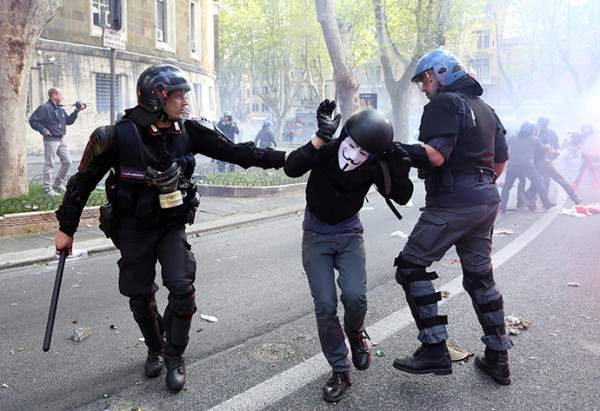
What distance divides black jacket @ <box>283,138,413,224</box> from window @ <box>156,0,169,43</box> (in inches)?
1043

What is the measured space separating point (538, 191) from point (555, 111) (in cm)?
4942

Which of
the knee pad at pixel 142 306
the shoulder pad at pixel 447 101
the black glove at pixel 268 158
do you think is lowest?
the knee pad at pixel 142 306

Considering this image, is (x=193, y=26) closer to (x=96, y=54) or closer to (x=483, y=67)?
(x=96, y=54)

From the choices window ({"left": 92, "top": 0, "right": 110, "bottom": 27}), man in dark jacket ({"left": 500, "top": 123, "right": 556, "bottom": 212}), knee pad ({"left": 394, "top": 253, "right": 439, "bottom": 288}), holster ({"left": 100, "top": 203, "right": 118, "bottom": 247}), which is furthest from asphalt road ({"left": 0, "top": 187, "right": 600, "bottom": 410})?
window ({"left": 92, "top": 0, "right": 110, "bottom": 27})

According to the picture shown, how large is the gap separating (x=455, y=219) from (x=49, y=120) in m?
9.24

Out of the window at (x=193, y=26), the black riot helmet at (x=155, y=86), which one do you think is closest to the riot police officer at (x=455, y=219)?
the black riot helmet at (x=155, y=86)

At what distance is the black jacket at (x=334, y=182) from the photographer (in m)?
3.24

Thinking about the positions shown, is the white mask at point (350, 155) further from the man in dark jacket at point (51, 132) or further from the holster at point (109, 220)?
the man in dark jacket at point (51, 132)

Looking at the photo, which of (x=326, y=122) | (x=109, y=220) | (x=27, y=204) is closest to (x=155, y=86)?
(x=109, y=220)

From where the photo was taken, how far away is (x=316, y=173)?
335cm

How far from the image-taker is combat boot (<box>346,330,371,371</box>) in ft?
11.0

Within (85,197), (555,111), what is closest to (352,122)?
(85,197)

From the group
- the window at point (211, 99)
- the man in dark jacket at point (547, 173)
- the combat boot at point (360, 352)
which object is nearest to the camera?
the combat boot at point (360, 352)

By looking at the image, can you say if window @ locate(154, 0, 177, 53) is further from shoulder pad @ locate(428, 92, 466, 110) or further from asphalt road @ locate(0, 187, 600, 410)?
shoulder pad @ locate(428, 92, 466, 110)
